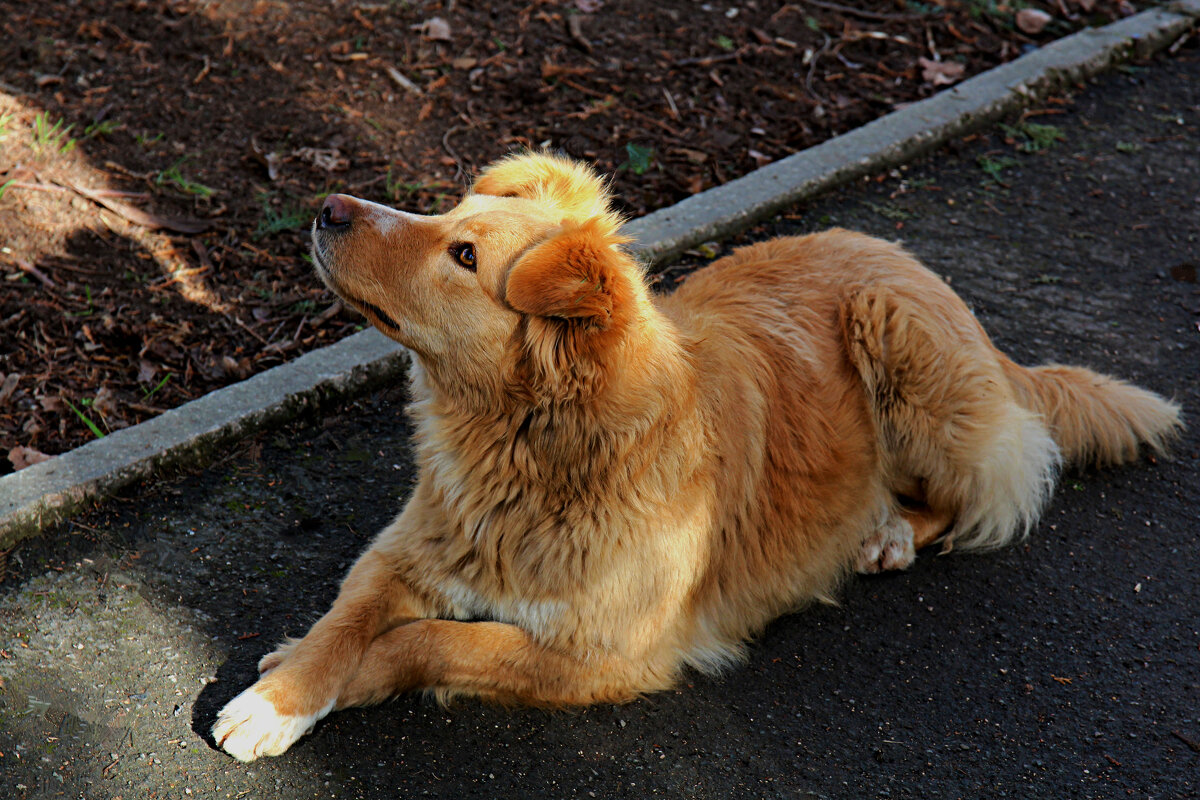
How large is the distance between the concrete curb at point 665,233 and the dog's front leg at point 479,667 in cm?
140

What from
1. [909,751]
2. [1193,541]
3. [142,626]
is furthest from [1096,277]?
→ [142,626]

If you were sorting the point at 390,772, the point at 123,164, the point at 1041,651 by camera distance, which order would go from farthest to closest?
the point at 123,164 < the point at 1041,651 < the point at 390,772

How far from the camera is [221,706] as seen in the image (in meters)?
3.14

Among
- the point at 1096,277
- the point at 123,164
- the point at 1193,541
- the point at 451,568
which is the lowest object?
the point at 1193,541

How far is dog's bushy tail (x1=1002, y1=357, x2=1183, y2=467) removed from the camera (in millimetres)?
4230

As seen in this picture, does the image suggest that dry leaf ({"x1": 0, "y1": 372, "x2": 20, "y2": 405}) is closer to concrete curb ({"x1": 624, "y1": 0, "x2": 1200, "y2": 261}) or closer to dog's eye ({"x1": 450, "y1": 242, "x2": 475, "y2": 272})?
dog's eye ({"x1": 450, "y1": 242, "x2": 475, "y2": 272})

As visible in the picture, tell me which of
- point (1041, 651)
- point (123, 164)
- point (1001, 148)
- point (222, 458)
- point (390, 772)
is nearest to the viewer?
point (390, 772)

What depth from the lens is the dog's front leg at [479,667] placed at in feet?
10.4

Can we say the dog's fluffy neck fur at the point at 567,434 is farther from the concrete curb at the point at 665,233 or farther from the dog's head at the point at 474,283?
the concrete curb at the point at 665,233

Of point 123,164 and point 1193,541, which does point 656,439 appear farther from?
point 123,164

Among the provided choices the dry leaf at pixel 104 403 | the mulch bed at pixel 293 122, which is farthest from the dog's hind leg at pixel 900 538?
the dry leaf at pixel 104 403

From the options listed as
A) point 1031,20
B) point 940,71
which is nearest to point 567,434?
point 940,71

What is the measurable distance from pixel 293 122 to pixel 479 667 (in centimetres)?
387

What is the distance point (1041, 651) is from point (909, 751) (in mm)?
779
